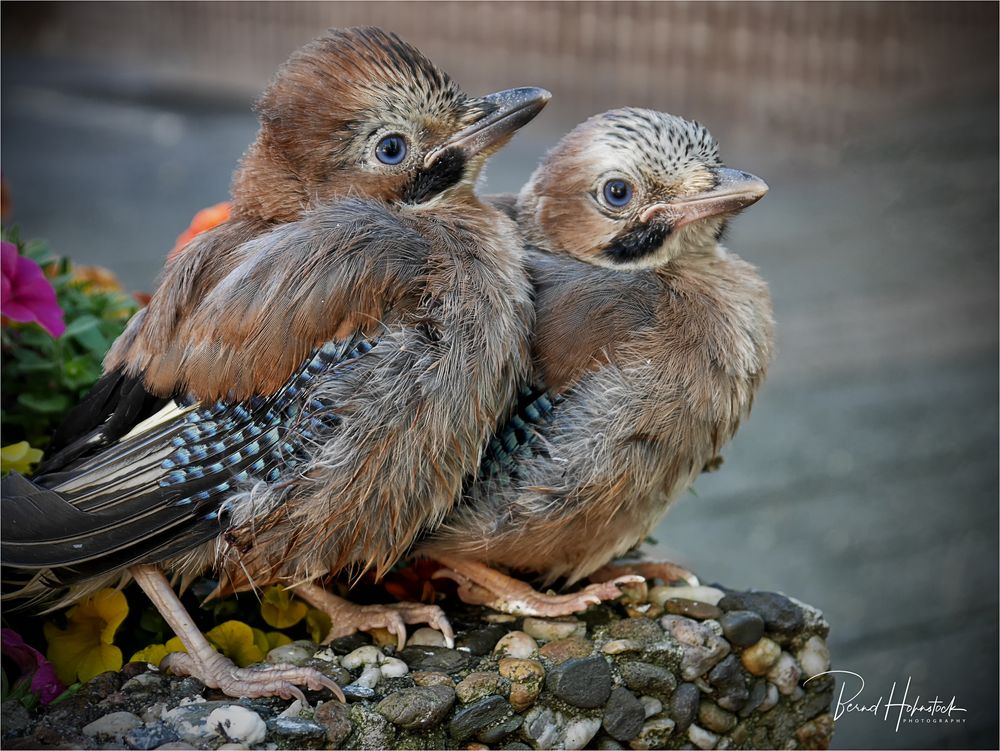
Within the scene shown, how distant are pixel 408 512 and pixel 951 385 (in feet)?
17.3

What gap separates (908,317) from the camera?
7.09 meters

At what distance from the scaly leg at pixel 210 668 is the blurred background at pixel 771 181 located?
3291 millimetres

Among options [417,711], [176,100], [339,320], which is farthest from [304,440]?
[176,100]

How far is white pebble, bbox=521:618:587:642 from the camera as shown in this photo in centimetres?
257

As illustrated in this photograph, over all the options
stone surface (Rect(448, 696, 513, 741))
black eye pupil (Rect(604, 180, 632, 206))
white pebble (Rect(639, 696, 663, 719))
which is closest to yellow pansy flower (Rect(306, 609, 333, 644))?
stone surface (Rect(448, 696, 513, 741))

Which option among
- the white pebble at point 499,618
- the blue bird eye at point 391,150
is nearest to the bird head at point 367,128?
the blue bird eye at point 391,150

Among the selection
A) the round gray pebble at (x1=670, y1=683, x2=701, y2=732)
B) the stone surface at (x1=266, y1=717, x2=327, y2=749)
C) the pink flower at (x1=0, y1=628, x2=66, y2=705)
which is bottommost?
the pink flower at (x1=0, y1=628, x2=66, y2=705)

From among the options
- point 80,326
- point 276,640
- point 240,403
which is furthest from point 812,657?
point 80,326

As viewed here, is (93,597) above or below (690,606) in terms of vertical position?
below

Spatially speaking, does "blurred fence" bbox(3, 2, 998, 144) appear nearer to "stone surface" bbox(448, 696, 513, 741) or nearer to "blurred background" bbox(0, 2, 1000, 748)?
"blurred background" bbox(0, 2, 1000, 748)

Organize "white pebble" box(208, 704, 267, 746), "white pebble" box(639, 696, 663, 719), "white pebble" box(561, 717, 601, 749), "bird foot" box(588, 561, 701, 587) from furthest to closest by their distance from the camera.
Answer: "bird foot" box(588, 561, 701, 587)
"white pebble" box(639, 696, 663, 719)
"white pebble" box(561, 717, 601, 749)
"white pebble" box(208, 704, 267, 746)

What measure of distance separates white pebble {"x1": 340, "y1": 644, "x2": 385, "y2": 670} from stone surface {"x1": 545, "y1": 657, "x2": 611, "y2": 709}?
0.37 metres

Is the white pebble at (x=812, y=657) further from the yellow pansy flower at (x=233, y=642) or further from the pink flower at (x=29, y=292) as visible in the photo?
the pink flower at (x=29, y=292)

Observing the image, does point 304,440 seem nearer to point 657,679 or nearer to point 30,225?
point 657,679
